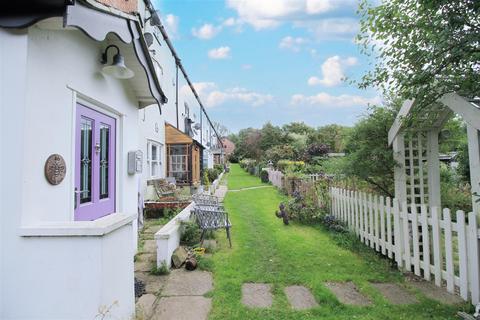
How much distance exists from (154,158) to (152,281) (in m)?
9.05

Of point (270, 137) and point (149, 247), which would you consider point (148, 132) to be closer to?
point (149, 247)

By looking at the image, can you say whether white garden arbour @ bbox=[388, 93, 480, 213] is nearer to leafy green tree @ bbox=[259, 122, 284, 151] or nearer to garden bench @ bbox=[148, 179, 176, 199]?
garden bench @ bbox=[148, 179, 176, 199]

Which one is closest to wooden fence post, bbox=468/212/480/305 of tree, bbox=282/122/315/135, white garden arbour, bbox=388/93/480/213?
white garden arbour, bbox=388/93/480/213

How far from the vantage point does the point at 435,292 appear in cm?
453

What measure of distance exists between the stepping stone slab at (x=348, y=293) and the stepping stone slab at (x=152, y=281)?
8.42 feet

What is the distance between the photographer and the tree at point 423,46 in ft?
11.6

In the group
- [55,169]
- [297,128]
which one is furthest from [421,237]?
[297,128]

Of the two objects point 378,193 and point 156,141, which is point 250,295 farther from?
point 156,141

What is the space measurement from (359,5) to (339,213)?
17.6ft

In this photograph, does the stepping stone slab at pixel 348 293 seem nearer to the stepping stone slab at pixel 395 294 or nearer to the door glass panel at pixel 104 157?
the stepping stone slab at pixel 395 294

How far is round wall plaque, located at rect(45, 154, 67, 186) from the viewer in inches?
125

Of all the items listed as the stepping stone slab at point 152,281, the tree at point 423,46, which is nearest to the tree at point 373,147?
the tree at point 423,46

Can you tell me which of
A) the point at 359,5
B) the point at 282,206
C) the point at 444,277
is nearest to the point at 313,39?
the point at 282,206

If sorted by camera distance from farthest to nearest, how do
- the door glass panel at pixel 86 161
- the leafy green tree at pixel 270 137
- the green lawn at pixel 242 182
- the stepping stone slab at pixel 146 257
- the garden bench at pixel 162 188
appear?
the leafy green tree at pixel 270 137 < the green lawn at pixel 242 182 < the garden bench at pixel 162 188 < the stepping stone slab at pixel 146 257 < the door glass panel at pixel 86 161
